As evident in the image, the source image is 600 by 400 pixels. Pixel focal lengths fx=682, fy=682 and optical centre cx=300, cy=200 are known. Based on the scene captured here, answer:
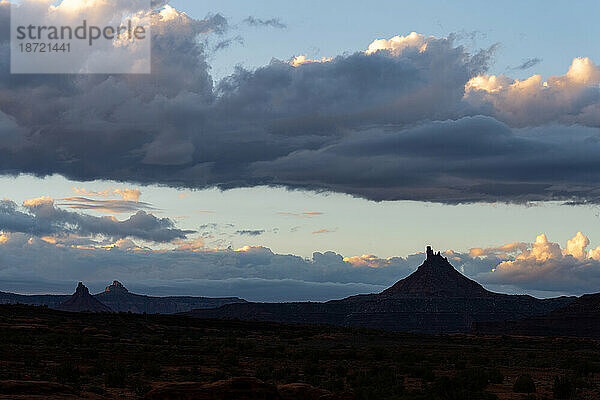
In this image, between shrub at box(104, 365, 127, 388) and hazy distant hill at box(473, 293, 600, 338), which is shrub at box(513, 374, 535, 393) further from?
hazy distant hill at box(473, 293, 600, 338)

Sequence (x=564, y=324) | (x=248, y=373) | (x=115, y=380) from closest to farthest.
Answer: (x=115, y=380), (x=248, y=373), (x=564, y=324)

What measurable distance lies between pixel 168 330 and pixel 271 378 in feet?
188

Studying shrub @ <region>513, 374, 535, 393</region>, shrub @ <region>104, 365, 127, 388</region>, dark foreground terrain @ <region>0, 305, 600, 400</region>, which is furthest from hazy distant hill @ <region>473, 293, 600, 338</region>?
shrub @ <region>104, 365, 127, 388</region>

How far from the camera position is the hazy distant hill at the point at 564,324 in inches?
5999

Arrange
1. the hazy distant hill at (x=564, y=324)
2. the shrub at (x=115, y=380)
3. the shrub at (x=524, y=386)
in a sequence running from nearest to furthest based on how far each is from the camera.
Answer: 1. the shrub at (x=115, y=380)
2. the shrub at (x=524, y=386)
3. the hazy distant hill at (x=564, y=324)

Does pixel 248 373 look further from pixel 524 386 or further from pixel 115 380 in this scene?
pixel 524 386

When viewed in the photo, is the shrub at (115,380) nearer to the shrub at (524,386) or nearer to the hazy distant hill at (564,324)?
the shrub at (524,386)

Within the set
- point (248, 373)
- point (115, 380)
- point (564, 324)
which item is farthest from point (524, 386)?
point (564, 324)

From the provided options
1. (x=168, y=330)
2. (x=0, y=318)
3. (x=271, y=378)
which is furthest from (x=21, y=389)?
(x=168, y=330)

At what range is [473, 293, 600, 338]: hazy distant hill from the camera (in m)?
152

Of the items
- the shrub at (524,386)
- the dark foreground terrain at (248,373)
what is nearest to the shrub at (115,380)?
the dark foreground terrain at (248,373)

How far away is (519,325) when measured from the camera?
163750 mm

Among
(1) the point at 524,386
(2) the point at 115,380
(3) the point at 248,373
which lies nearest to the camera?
(2) the point at 115,380

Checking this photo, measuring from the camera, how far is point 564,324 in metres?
157
